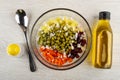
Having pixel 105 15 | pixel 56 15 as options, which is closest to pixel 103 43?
pixel 105 15

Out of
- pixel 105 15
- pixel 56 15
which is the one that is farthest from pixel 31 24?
pixel 105 15

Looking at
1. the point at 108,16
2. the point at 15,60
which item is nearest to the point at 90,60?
the point at 108,16

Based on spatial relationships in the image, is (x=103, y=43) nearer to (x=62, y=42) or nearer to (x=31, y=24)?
(x=62, y=42)

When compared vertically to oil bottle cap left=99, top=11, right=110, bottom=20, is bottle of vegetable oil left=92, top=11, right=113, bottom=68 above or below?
below

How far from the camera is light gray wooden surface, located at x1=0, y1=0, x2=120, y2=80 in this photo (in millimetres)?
838

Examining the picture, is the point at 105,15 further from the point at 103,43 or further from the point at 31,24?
the point at 31,24

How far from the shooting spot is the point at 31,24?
0.86 m

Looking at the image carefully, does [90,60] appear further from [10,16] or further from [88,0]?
[10,16]

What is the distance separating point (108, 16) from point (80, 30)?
0.37ft

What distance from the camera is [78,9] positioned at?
854 millimetres

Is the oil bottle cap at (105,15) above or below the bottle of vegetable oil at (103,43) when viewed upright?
above

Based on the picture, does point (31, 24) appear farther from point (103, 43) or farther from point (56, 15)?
point (103, 43)

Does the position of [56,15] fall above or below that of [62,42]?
above

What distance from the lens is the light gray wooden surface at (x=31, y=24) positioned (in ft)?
2.75
